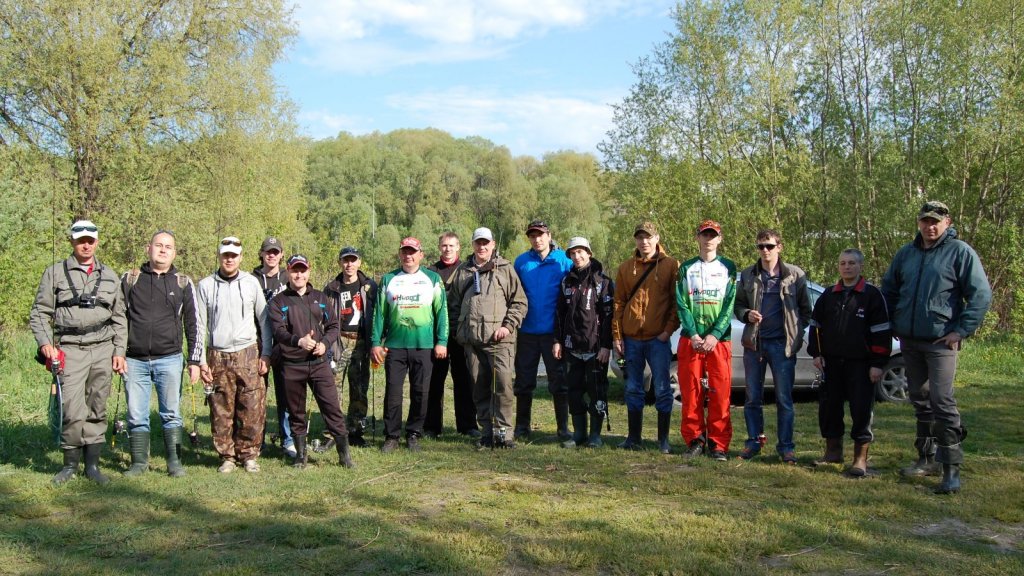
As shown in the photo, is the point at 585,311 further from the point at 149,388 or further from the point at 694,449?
the point at 149,388

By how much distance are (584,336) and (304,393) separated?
8.37 ft

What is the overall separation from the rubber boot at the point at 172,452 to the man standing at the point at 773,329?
472 centimetres

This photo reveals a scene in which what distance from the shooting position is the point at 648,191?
1962cm

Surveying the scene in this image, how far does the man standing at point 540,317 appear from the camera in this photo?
23.7 feet

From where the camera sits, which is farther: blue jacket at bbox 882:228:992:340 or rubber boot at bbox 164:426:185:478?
rubber boot at bbox 164:426:185:478

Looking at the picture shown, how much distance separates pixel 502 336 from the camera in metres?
6.96

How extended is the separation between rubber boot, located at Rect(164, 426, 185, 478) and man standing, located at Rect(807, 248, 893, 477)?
5.30m

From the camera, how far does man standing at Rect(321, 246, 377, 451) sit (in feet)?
23.4

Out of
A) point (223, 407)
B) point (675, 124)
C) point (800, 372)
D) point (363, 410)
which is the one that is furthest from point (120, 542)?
point (675, 124)

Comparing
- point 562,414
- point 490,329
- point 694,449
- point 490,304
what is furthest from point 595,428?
point 490,304

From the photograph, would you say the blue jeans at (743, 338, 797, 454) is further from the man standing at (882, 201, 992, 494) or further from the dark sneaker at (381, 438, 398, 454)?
the dark sneaker at (381, 438, 398, 454)

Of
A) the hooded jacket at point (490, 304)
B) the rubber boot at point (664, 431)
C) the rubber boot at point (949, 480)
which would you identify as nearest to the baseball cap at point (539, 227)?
the hooded jacket at point (490, 304)

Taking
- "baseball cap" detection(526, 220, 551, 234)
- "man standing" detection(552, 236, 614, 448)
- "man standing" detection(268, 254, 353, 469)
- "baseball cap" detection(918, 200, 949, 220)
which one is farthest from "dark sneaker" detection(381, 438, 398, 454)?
"baseball cap" detection(918, 200, 949, 220)

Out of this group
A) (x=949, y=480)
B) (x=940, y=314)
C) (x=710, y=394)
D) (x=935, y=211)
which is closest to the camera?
(x=949, y=480)
